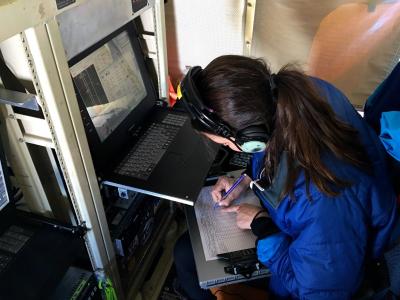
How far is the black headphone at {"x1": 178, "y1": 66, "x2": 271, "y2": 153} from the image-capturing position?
80cm

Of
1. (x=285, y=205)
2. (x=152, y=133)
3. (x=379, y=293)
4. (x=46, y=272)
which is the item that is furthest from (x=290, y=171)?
(x=46, y=272)

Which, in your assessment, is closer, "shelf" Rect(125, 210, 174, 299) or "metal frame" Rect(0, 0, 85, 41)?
"metal frame" Rect(0, 0, 85, 41)

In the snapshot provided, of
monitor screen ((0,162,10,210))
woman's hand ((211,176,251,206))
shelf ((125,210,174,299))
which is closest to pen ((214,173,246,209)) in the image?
woman's hand ((211,176,251,206))

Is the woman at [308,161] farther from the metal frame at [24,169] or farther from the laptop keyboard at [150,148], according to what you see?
the metal frame at [24,169]

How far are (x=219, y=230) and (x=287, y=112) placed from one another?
54cm

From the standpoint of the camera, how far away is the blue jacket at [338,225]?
0.81 m

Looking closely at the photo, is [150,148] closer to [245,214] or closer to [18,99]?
[245,214]

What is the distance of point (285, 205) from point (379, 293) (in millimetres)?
352

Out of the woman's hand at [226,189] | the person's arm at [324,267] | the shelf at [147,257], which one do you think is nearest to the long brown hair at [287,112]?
the person's arm at [324,267]

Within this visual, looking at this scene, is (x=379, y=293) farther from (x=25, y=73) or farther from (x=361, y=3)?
(x=361, y=3)

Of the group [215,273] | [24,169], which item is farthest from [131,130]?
[215,273]

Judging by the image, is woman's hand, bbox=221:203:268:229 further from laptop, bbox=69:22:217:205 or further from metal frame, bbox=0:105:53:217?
metal frame, bbox=0:105:53:217

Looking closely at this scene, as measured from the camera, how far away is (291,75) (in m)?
0.83

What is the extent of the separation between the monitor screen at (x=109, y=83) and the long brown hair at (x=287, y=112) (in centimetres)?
42
